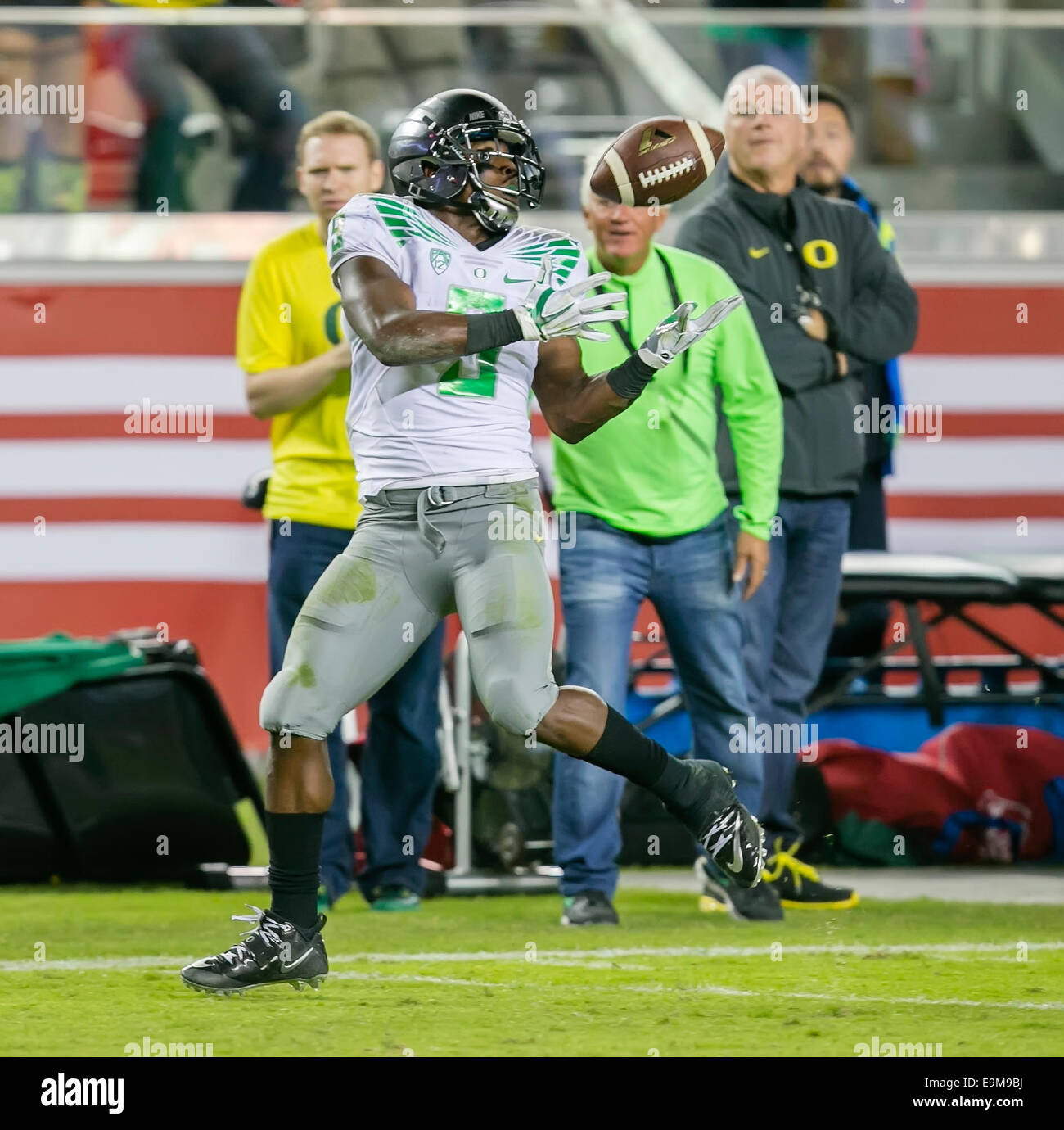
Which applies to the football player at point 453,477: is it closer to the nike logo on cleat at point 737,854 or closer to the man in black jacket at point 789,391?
the nike logo on cleat at point 737,854

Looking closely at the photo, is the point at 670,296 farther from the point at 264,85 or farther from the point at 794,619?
the point at 264,85

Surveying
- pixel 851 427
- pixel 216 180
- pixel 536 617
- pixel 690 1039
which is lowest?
pixel 690 1039

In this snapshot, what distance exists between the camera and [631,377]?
168 inches

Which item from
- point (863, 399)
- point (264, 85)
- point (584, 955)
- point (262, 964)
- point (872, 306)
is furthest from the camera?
point (264, 85)

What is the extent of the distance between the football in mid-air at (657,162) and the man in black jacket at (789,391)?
2.72 feet

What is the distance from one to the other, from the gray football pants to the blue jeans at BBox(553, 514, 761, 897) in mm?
1218

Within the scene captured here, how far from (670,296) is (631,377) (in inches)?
51.7

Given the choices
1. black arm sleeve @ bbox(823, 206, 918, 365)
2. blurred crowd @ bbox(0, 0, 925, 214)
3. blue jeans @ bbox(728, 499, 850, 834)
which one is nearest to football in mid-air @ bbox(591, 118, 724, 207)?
black arm sleeve @ bbox(823, 206, 918, 365)

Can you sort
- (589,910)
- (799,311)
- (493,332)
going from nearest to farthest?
(493,332), (589,910), (799,311)

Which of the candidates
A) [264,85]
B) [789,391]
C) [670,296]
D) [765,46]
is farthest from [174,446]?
[765,46]
